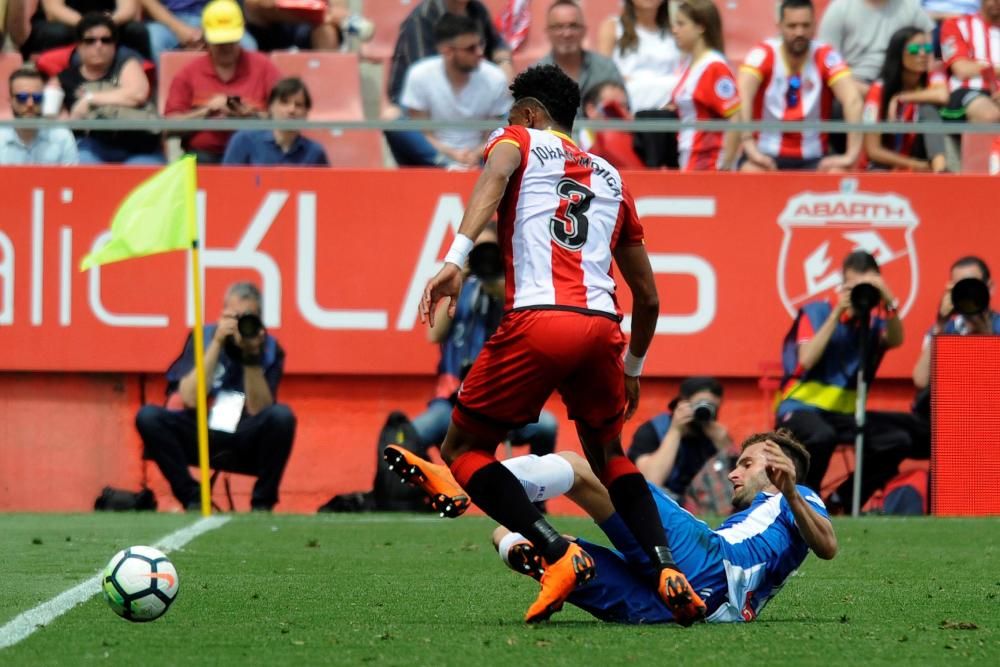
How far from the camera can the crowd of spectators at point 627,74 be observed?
13383 millimetres

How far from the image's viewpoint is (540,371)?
6.20 meters

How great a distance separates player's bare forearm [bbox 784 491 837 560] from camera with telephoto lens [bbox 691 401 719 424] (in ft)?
18.9

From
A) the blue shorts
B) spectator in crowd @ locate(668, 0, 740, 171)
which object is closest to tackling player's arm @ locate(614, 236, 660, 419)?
the blue shorts

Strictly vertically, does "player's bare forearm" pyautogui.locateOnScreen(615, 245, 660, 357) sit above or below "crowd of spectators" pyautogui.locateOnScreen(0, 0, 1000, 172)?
above

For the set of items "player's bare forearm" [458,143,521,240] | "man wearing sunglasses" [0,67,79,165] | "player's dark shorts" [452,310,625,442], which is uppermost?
"player's bare forearm" [458,143,521,240]

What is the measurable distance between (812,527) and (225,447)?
697cm

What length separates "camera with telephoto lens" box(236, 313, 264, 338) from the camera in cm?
1217

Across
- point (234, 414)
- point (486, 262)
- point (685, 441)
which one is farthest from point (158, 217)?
point (685, 441)

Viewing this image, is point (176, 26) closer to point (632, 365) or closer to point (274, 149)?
point (274, 149)

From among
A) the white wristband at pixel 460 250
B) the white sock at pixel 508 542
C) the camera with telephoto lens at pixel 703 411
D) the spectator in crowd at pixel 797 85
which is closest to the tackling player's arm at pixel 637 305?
the white sock at pixel 508 542

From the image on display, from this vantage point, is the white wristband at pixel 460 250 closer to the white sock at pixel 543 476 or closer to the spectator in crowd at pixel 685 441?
the white sock at pixel 543 476

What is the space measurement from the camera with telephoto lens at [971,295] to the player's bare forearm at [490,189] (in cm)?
652

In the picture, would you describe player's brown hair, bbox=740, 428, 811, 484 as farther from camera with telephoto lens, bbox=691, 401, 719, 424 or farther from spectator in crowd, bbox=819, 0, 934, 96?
spectator in crowd, bbox=819, 0, 934, 96

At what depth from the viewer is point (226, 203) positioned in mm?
13188
